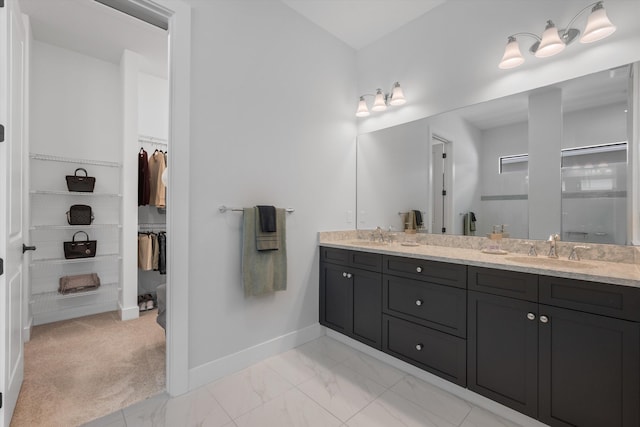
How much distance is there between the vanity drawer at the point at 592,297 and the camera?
1224mm

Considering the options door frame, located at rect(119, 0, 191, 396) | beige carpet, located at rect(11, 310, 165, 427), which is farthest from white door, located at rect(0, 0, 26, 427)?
door frame, located at rect(119, 0, 191, 396)

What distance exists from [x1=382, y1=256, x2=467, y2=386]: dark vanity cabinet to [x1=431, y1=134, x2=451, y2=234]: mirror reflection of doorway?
2.15 feet

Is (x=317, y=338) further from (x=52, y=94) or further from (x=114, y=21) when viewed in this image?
(x=52, y=94)

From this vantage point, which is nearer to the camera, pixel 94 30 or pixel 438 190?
pixel 438 190

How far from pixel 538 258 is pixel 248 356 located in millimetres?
2138

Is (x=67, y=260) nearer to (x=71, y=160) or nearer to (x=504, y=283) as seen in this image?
(x=71, y=160)

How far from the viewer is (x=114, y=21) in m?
2.71

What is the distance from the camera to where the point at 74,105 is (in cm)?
321

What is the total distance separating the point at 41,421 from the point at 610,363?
2.90 m

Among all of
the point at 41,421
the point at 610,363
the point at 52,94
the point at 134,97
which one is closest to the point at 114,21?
the point at 134,97

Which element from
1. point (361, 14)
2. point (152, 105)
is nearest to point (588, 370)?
point (361, 14)

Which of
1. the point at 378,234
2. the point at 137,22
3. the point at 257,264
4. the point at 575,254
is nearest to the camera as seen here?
the point at 575,254

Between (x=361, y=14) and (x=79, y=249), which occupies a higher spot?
(x=361, y=14)

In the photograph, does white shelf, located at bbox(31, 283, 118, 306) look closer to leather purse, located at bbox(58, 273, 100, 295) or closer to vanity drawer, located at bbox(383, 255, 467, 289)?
leather purse, located at bbox(58, 273, 100, 295)
